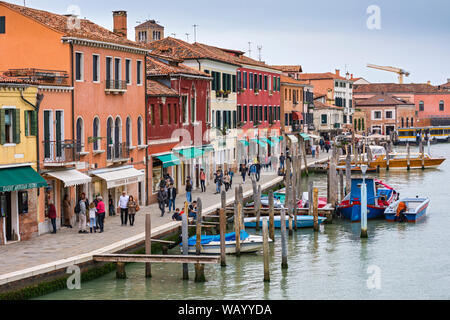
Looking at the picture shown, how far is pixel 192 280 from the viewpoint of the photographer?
25.2m

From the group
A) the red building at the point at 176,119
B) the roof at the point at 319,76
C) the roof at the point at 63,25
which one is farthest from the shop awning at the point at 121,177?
the roof at the point at 319,76

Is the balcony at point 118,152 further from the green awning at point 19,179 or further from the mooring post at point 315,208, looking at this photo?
the mooring post at point 315,208

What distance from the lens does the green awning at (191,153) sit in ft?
137

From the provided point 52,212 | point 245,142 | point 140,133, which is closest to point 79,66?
point 52,212

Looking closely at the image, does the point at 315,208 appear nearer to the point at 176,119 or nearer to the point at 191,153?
the point at 176,119

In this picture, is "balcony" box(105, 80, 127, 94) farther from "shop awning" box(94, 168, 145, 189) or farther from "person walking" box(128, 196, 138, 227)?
"person walking" box(128, 196, 138, 227)

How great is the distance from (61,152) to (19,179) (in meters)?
3.49

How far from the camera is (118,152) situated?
34094 millimetres

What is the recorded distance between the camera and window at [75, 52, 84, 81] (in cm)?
3083

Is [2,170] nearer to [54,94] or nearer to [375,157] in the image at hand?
[54,94]

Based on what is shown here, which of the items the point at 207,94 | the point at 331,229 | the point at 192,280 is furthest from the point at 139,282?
the point at 207,94

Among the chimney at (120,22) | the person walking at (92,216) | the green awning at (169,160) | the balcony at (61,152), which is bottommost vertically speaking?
the person walking at (92,216)

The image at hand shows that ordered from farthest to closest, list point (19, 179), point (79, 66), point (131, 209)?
point (79, 66), point (131, 209), point (19, 179)

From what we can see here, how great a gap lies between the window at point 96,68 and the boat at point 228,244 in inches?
301
